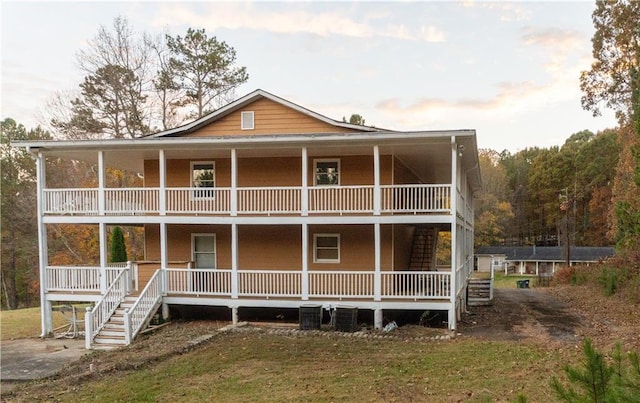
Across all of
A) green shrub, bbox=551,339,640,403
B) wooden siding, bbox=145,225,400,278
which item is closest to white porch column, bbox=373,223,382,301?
wooden siding, bbox=145,225,400,278

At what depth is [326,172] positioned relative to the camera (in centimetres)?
1572

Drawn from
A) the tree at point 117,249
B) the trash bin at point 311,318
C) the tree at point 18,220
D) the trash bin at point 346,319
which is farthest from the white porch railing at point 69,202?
the tree at point 18,220

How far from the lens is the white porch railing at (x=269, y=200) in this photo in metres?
14.5

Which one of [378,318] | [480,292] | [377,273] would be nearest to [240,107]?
[377,273]

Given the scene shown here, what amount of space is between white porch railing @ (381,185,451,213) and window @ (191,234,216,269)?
6733 millimetres

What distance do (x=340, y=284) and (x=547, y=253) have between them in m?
45.6

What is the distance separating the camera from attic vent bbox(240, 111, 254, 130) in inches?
652

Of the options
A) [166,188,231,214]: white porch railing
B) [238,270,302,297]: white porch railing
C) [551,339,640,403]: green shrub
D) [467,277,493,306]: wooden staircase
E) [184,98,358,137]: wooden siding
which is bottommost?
[467,277,493,306]: wooden staircase

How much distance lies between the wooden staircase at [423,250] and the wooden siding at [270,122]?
648 cm

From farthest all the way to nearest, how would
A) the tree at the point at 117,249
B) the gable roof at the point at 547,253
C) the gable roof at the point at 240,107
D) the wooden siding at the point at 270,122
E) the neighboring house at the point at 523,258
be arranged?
the neighboring house at the point at 523,258 → the gable roof at the point at 547,253 → the tree at the point at 117,249 → the wooden siding at the point at 270,122 → the gable roof at the point at 240,107

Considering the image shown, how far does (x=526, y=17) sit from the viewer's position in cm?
1852

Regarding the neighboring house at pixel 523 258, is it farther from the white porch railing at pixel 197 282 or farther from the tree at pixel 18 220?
the tree at pixel 18 220

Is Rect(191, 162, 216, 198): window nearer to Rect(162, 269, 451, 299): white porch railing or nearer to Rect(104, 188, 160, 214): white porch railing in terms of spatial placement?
Rect(104, 188, 160, 214): white porch railing

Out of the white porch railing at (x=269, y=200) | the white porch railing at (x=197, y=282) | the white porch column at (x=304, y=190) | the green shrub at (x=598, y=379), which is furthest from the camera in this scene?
the white porch railing at (x=197, y=282)
